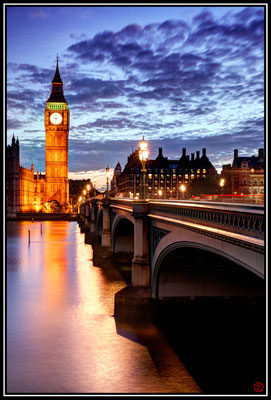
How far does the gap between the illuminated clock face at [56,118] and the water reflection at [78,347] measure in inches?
5885

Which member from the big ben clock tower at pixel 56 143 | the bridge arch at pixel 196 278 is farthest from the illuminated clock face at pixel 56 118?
the bridge arch at pixel 196 278

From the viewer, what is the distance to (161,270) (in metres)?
24.6

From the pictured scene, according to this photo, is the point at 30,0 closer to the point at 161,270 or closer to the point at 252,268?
the point at 252,268

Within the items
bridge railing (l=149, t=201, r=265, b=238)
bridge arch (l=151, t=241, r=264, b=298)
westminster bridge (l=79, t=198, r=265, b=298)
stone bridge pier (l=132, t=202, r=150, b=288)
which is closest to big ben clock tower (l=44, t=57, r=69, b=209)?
stone bridge pier (l=132, t=202, r=150, b=288)

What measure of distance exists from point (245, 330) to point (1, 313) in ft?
58.9

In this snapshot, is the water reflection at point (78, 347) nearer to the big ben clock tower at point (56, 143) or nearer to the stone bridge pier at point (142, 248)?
the stone bridge pier at point (142, 248)

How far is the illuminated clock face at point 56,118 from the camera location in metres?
182

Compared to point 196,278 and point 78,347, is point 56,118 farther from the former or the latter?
point 78,347

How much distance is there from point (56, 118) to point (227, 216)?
177 meters

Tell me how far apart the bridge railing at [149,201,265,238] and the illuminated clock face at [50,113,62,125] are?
16975 cm

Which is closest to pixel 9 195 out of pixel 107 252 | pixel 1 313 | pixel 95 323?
pixel 107 252

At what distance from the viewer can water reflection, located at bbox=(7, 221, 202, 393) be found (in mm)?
18094

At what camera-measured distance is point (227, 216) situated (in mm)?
12312

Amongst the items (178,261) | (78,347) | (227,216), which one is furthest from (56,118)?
(227,216)
